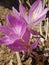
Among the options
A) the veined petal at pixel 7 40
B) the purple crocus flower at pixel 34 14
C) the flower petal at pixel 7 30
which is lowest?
the veined petal at pixel 7 40

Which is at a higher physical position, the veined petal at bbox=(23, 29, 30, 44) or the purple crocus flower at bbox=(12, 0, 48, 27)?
the purple crocus flower at bbox=(12, 0, 48, 27)

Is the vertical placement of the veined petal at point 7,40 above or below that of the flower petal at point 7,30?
below

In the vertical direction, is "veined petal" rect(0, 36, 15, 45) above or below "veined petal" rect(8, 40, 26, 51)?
above

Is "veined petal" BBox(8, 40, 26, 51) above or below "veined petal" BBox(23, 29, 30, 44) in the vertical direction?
below

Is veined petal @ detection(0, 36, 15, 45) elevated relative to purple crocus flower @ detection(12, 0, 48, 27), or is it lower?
lower

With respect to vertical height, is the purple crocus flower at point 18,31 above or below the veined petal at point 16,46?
above

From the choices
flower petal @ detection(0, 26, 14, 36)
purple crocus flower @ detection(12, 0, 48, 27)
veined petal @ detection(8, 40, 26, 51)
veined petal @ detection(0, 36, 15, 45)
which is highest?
purple crocus flower @ detection(12, 0, 48, 27)

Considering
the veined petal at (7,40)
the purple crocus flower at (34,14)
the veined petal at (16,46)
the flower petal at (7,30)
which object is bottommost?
the veined petal at (16,46)

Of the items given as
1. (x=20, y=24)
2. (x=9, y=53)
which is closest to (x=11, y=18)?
(x=20, y=24)

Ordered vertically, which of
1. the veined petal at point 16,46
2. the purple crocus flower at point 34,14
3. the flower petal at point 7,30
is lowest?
the veined petal at point 16,46

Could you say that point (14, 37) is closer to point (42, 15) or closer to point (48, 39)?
point (42, 15)

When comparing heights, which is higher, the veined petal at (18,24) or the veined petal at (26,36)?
the veined petal at (18,24)
